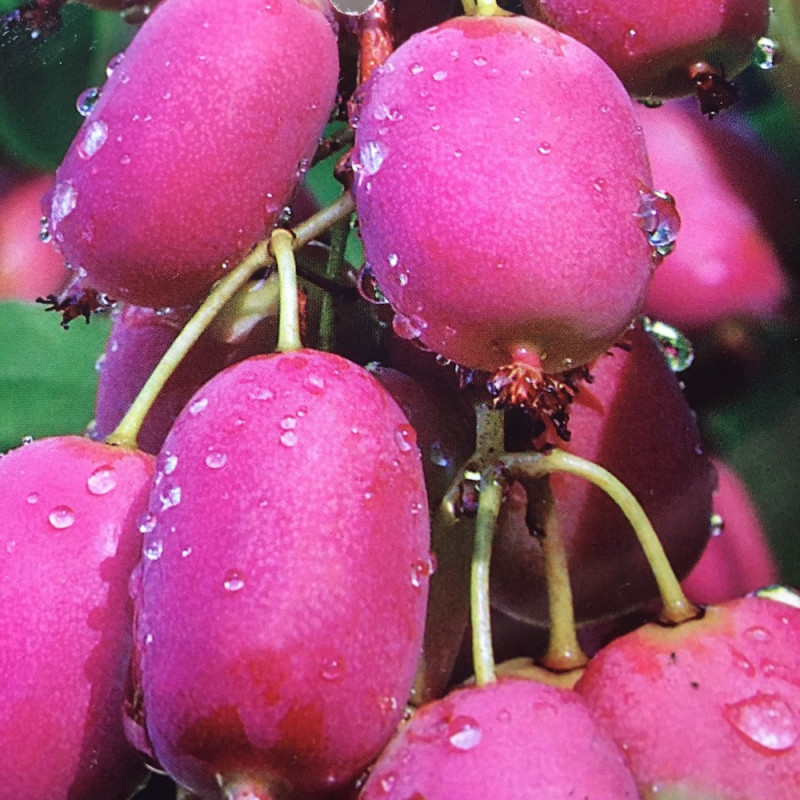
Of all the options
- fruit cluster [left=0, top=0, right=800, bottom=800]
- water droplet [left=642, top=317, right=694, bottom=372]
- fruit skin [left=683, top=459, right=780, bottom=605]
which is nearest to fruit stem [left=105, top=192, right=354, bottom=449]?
fruit cluster [left=0, top=0, right=800, bottom=800]

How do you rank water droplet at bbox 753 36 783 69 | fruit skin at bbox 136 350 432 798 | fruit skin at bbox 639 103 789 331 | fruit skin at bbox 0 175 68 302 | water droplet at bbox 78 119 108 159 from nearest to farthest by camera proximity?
fruit skin at bbox 136 350 432 798, water droplet at bbox 78 119 108 159, water droplet at bbox 753 36 783 69, fruit skin at bbox 639 103 789 331, fruit skin at bbox 0 175 68 302

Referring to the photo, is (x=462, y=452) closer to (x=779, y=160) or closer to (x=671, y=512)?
(x=671, y=512)

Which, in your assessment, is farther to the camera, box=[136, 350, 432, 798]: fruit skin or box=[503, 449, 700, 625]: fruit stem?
box=[503, 449, 700, 625]: fruit stem

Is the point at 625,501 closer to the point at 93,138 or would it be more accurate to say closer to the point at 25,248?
the point at 93,138

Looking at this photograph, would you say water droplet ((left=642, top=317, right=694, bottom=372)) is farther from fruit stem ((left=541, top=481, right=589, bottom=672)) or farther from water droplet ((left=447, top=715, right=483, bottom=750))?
water droplet ((left=447, top=715, right=483, bottom=750))

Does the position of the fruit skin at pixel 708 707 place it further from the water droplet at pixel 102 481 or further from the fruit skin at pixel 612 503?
the water droplet at pixel 102 481

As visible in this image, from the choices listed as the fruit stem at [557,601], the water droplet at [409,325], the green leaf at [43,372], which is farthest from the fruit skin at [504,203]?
the green leaf at [43,372]

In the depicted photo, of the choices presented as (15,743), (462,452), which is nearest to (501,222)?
(462,452)
